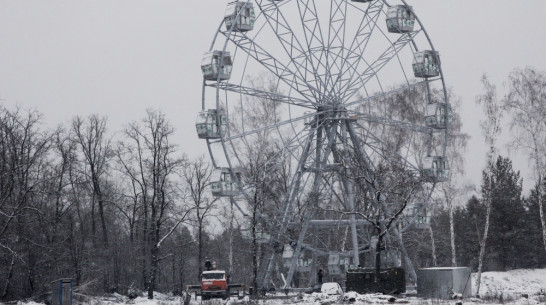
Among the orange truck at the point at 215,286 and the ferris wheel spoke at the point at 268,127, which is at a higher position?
the ferris wheel spoke at the point at 268,127

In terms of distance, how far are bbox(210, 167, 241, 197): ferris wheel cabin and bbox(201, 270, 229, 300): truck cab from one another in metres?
5.15

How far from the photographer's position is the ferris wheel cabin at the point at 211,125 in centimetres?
4206

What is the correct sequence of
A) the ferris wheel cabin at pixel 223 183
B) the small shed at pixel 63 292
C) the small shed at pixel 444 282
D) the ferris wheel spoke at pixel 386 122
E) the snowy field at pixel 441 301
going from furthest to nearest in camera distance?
the ferris wheel spoke at pixel 386 122, the ferris wheel cabin at pixel 223 183, the small shed at pixel 444 282, the snowy field at pixel 441 301, the small shed at pixel 63 292

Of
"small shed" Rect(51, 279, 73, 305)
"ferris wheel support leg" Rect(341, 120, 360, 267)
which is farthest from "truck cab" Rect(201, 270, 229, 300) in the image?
"small shed" Rect(51, 279, 73, 305)

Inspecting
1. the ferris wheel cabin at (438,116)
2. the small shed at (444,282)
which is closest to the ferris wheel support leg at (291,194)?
the ferris wheel cabin at (438,116)

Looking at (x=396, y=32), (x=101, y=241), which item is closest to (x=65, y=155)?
(x=101, y=241)

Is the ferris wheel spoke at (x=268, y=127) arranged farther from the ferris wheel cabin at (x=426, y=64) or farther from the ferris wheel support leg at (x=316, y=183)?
the ferris wheel cabin at (x=426, y=64)

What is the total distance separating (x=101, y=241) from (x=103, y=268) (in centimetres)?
692

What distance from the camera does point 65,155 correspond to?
51.1 metres

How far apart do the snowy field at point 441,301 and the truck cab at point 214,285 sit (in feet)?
3.98

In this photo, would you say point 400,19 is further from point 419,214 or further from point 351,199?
point 419,214

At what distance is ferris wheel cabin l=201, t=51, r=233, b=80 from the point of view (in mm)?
41875

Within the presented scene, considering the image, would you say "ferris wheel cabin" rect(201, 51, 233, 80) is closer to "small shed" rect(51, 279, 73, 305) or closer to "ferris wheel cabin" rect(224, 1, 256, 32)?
"ferris wheel cabin" rect(224, 1, 256, 32)

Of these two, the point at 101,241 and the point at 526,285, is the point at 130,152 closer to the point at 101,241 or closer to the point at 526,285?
the point at 101,241
